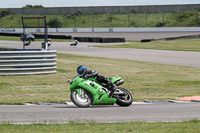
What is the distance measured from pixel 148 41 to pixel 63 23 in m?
44.5

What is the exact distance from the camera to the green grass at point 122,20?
91.3 metres

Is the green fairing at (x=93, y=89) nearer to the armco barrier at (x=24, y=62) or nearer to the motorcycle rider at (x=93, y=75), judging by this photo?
the motorcycle rider at (x=93, y=75)

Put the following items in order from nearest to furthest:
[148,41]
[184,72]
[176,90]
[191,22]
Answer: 1. [176,90]
2. [184,72]
3. [148,41]
4. [191,22]

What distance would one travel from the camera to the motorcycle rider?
11914 millimetres

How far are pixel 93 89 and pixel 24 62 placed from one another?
939 cm

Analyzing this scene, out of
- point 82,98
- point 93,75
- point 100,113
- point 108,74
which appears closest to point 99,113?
point 100,113

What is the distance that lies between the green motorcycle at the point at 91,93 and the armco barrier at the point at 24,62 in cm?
891

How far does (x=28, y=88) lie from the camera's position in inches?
675

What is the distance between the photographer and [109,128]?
8.66m

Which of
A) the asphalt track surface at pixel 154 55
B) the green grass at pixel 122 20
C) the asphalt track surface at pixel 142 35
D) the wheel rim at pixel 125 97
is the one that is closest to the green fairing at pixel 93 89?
the wheel rim at pixel 125 97

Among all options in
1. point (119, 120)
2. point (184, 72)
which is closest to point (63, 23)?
point (184, 72)

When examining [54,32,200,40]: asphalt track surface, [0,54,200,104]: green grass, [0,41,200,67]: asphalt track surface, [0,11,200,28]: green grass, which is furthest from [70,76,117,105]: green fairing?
[0,11,200,28]: green grass

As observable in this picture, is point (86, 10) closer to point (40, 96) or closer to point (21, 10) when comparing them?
point (21, 10)

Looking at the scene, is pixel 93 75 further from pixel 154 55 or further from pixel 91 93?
pixel 154 55
